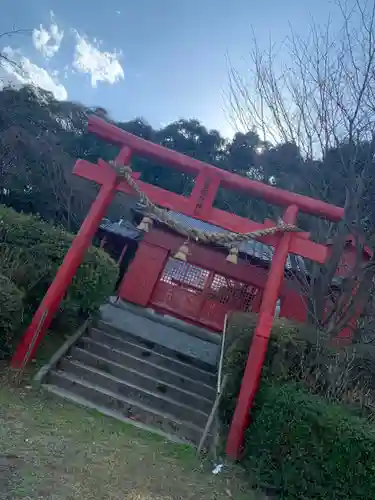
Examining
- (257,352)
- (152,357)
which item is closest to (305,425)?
(257,352)

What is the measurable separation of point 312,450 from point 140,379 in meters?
Answer: 3.87

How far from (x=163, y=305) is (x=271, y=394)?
9.52 m

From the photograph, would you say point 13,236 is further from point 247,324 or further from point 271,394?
point 271,394

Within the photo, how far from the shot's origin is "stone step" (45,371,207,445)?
6.69m

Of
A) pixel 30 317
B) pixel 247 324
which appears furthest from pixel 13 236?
pixel 247 324

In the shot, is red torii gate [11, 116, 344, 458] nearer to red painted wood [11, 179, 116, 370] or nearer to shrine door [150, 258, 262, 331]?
red painted wood [11, 179, 116, 370]

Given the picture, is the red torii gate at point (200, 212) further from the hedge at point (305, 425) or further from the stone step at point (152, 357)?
the stone step at point (152, 357)

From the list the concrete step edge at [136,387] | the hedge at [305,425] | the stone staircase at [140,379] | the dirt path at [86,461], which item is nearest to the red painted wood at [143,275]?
the stone staircase at [140,379]

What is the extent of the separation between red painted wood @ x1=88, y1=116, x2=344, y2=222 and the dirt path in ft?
13.3

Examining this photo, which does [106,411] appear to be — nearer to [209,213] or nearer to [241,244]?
[209,213]

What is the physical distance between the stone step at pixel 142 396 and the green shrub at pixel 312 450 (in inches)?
77.0

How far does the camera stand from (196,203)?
6867mm

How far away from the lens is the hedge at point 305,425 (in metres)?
4.58

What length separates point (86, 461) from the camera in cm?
456
